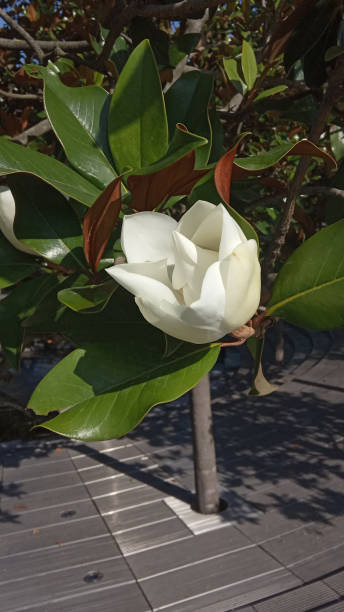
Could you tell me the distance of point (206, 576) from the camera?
351cm

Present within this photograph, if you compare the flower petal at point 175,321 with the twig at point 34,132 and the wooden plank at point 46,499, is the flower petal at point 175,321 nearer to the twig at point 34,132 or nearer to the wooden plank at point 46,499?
the twig at point 34,132

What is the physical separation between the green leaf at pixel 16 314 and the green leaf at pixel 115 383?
0.58 ft

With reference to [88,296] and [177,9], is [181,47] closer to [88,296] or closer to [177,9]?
[177,9]

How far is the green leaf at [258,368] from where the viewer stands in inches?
21.1

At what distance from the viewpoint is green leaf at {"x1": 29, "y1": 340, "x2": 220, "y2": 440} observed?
440mm

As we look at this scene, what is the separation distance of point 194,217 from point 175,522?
419 centimetres

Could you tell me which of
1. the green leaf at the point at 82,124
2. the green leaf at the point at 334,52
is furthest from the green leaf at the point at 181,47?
the green leaf at the point at 82,124

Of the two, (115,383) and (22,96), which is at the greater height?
(22,96)

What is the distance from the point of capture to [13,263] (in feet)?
1.99

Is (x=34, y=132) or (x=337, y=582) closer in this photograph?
(x=34, y=132)

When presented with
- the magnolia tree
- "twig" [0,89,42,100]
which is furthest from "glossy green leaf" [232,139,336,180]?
"twig" [0,89,42,100]

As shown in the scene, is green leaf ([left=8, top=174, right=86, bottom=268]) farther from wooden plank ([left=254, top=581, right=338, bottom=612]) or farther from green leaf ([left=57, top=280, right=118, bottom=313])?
wooden plank ([left=254, top=581, right=338, bottom=612])

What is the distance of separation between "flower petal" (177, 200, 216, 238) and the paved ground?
11.0ft

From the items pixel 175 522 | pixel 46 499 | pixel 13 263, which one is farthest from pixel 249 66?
pixel 46 499
